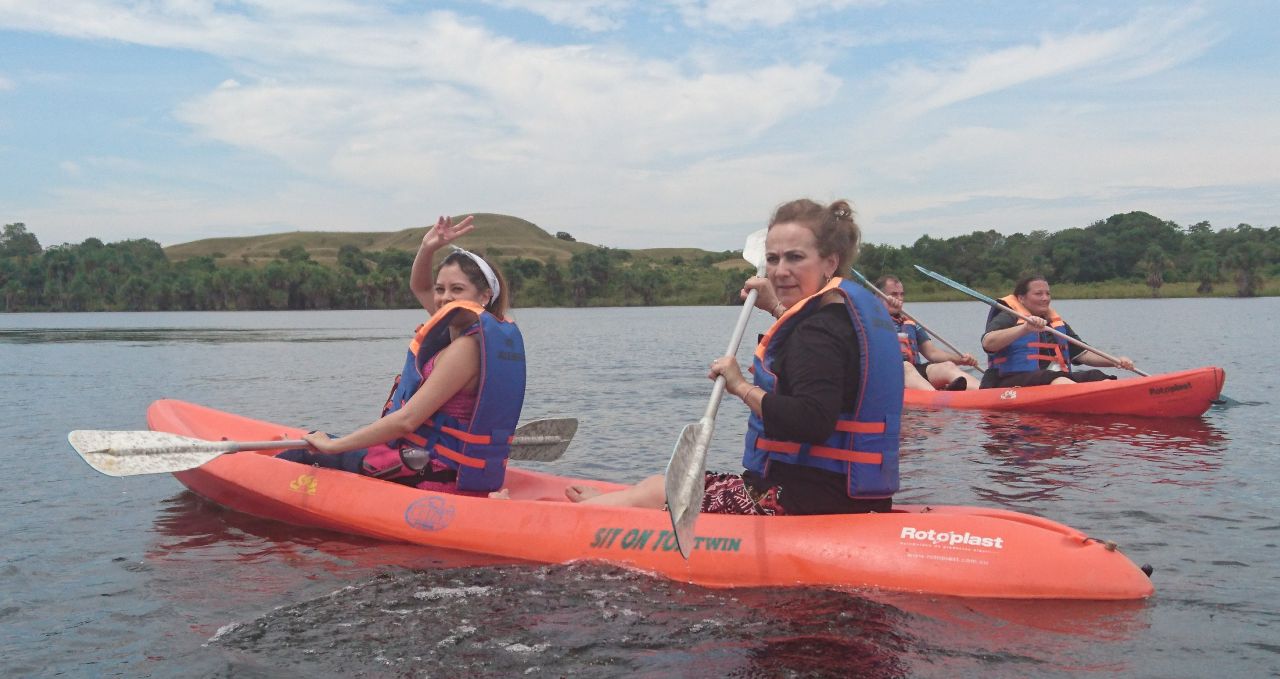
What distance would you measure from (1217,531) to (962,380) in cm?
761

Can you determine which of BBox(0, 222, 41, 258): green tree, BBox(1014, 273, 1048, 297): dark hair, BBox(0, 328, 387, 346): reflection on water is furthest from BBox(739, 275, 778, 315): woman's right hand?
BBox(0, 222, 41, 258): green tree

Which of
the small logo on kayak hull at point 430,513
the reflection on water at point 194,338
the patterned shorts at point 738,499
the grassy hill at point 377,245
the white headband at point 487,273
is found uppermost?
the grassy hill at point 377,245

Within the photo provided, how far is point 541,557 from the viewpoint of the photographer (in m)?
5.23

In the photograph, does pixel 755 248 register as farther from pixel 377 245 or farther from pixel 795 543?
pixel 377 245

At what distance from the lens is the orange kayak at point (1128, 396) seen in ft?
37.1

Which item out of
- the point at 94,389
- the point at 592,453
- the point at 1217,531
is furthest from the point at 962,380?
the point at 94,389

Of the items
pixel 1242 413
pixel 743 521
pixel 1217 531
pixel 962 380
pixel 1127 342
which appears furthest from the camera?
pixel 1127 342

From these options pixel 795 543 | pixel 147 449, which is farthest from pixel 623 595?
pixel 147 449

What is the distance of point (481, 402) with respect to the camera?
17.7 ft

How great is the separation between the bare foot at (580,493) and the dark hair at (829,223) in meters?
2.16

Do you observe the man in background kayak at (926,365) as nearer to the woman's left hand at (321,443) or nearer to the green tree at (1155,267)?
the woman's left hand at (321,443)

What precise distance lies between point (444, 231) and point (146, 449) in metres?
2.23

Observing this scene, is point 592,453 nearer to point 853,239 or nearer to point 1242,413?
point 853,239

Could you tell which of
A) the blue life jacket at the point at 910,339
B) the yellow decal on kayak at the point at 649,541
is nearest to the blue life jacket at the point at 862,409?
the yellow decal on kayak at the point at 649,541
